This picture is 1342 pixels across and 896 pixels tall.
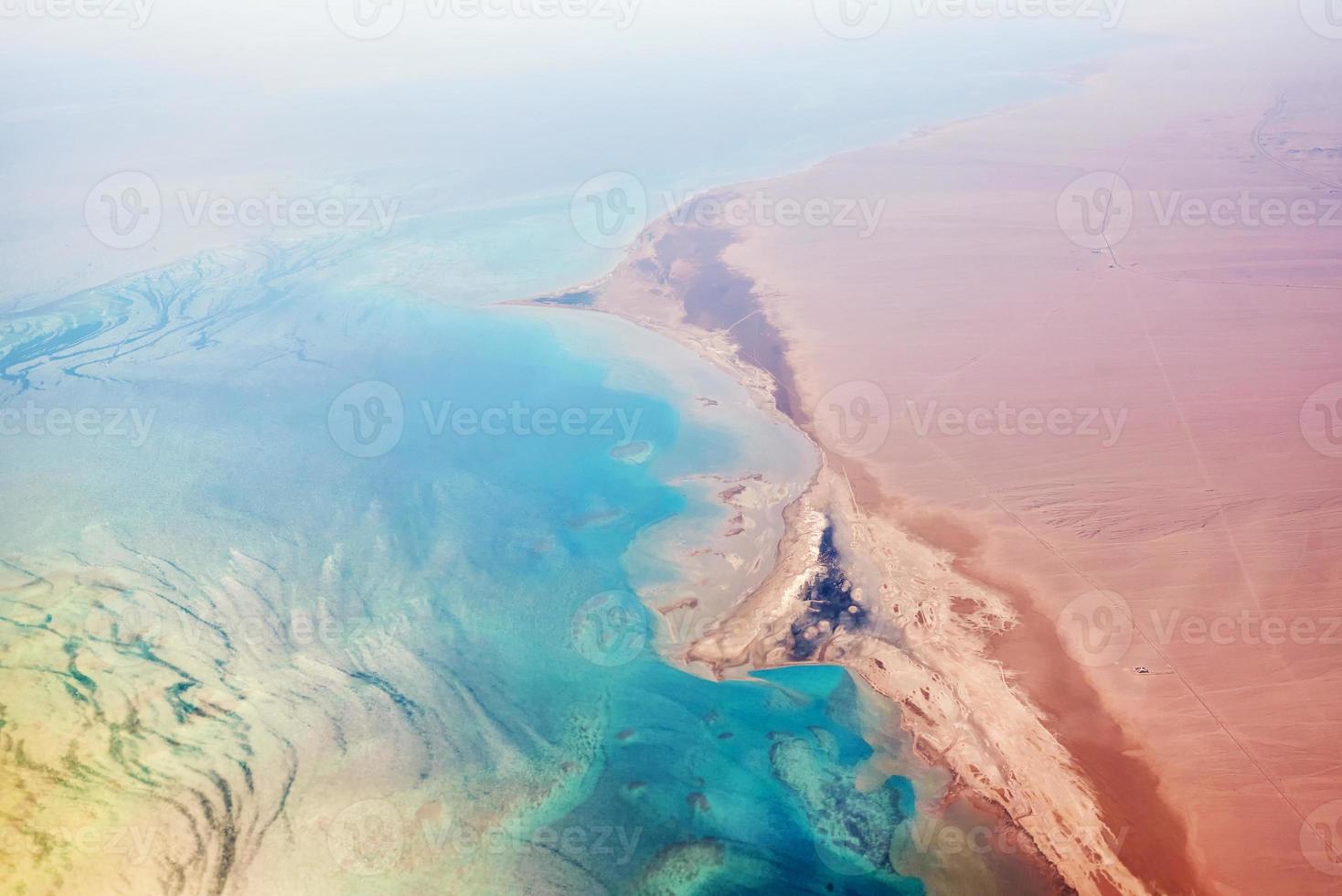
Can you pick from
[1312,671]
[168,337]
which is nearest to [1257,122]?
[1312,671]

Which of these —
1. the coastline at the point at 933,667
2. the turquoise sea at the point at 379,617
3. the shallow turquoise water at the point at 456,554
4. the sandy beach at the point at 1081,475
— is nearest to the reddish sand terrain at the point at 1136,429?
the sandy beach at the point at 1081,475

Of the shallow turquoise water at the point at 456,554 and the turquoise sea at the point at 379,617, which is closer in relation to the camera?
the turquoise sea at the point at 379,617

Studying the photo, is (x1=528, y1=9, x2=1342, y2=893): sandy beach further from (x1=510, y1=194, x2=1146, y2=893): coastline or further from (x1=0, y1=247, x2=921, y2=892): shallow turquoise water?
(x1=0, y1=247, x2=921, y2=892): shallow turquoise water

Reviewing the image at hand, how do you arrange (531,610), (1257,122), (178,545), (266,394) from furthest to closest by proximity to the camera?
(1257,122), (266,394), (178,545), (531,610)

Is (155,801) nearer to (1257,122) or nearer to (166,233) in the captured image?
(166,233)

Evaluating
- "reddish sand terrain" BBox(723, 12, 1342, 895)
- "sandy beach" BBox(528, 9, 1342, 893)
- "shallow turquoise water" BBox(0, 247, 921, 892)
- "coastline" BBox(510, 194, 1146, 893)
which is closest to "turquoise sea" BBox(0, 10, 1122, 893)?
"shallow turquoise water" BBox(0, 247, 921, 892)

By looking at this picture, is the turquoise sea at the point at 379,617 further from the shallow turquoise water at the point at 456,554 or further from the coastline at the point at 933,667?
the coastline at the point at 933,667
